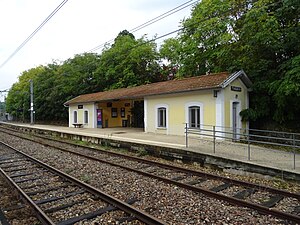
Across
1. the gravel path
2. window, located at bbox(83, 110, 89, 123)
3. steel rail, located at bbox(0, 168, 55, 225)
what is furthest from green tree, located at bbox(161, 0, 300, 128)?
window, located at bbox(83, 110, 89, 123)

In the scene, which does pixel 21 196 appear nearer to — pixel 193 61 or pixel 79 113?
pixel 193 61

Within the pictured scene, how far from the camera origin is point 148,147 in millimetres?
11914

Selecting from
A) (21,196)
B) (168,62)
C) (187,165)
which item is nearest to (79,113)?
(168,62)

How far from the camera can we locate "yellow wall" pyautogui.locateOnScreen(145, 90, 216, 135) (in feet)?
47.4

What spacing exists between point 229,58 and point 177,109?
4759 millimetres

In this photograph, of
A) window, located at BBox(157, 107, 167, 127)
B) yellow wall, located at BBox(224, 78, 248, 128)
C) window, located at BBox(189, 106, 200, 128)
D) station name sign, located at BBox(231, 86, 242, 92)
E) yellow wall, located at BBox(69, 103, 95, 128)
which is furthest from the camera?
yellow wall, located at BBox(69, 103, 95, 128)

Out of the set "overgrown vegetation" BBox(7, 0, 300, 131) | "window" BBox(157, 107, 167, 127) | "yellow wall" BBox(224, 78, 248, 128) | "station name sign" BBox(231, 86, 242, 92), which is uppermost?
"overgrown vegetation" BBox(7, 0, 300, 131)

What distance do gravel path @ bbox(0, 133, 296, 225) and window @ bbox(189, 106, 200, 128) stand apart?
7.26 metres

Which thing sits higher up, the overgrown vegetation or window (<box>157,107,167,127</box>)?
the overgrown vegetation

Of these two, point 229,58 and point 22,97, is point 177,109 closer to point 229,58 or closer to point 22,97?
point 229,58

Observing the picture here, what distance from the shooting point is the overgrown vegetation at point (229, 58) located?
14.0m

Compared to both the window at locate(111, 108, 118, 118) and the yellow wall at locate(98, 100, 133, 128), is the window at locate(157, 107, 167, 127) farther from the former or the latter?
the window at locate(111, 108, 118, 118)

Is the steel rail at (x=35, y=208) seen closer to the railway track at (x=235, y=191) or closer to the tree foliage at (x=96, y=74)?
the railway track at (x=235, y=191)

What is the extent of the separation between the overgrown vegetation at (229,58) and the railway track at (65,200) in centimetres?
932
